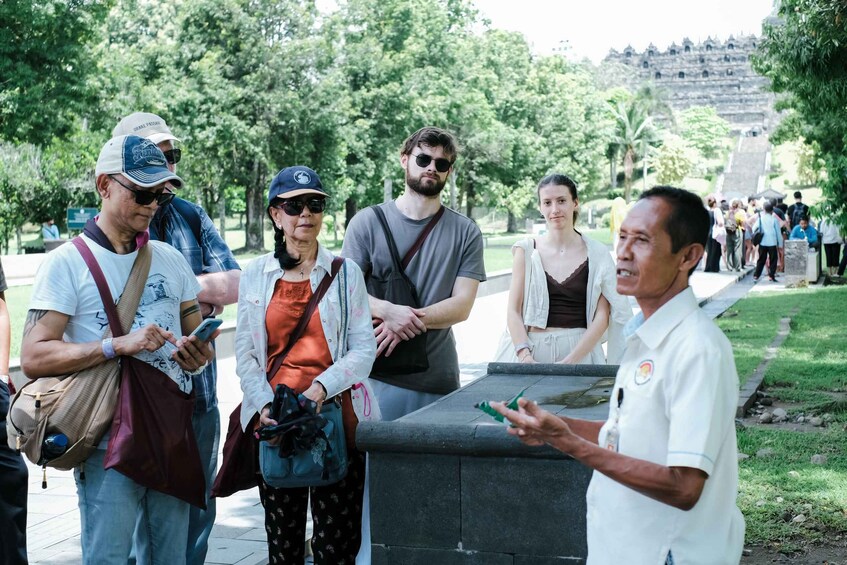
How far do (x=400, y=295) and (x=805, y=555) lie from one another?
2.50 metres

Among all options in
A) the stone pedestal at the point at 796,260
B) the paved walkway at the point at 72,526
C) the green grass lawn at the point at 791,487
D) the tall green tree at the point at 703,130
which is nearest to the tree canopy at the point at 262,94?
the stone pedestal at the point at 796,260

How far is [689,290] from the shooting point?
2619mm

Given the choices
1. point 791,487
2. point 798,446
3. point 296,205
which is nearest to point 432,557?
point 296,205

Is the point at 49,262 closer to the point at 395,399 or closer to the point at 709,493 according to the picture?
the point at 395,399

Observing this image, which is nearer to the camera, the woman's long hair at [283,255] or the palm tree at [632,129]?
the woman's long hair at [283,255]

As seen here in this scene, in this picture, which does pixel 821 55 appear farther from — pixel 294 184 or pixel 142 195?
pixel 142 195

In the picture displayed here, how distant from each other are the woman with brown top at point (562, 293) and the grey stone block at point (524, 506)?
6.30 feet

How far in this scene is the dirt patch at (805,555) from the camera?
17.8 feet

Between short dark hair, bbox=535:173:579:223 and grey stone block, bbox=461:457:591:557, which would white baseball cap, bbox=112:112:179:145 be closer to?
grey stone block, bbox=461:457:591:557

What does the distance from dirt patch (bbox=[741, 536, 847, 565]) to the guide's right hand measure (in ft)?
11.0

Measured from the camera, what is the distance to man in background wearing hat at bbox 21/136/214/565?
144 inches

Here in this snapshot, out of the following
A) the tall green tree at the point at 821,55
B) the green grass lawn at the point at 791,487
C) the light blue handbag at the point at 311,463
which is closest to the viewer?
the light blue handbag at the point at 311,463

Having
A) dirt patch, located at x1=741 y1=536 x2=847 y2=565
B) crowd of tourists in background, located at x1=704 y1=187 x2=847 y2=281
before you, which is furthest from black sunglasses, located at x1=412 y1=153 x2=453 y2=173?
crowd of tourists in background, located at x1=704 y1=187 x2=847 y2=281

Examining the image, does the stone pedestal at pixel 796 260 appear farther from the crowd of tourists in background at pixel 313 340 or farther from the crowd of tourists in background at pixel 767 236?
the crowd of tourists in background at pixel 313 340
